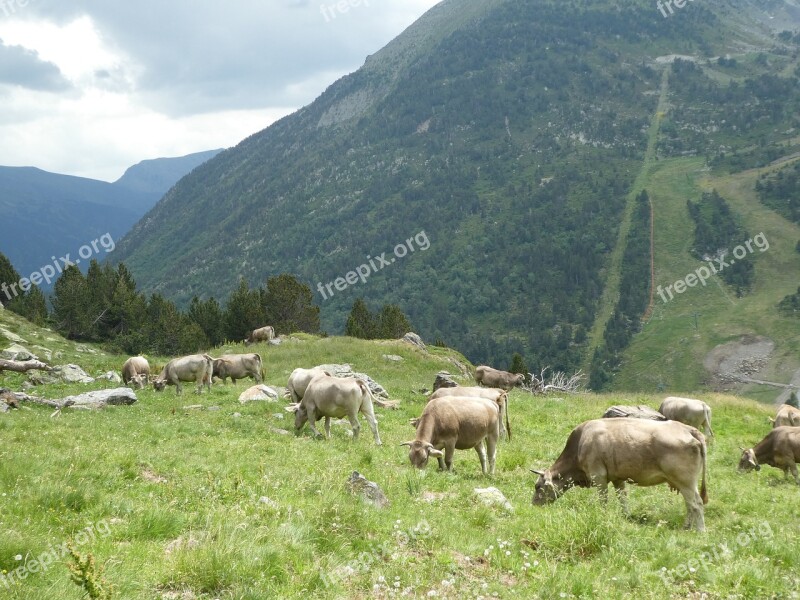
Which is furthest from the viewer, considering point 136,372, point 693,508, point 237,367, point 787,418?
point 237,367

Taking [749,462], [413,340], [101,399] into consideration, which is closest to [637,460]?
[749,462]

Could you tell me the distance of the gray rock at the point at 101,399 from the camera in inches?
849

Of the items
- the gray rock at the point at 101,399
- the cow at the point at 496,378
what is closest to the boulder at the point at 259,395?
the gray rock at the point at 101,399

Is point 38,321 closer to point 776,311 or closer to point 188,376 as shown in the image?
point 188,376

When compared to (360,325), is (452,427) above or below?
above

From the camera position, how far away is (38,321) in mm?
63188

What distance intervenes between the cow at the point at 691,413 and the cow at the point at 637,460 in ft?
44.7

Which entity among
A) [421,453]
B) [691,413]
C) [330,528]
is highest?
[330,528]

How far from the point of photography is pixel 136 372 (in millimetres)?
31938

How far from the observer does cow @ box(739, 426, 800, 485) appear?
17453 mm

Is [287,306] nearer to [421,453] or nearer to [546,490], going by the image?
[421,453]

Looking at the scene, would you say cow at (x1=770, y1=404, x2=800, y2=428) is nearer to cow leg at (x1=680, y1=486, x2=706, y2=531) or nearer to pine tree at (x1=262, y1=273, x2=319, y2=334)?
cow leg at (x1=680, y1=486, x2=706, y2=531)

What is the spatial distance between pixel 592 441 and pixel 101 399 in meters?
19.2

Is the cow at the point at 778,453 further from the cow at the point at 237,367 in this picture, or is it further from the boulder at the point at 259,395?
the cow at the point at 237,367
